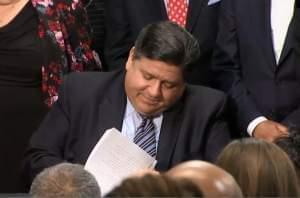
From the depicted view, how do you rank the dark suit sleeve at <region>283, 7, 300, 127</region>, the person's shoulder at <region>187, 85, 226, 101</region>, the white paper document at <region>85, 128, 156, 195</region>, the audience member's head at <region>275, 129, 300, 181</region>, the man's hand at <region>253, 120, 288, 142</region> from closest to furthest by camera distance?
the audience member's head at <region>275, 129, 300, 181</region> → the white paper document at <region>85, 128, 156, 195</region> → the person's shoulder at <region>187, 85, 226, 101</region> → the man's hand at <region>253, 120, 288, 142</region> → the dark suit sleeve at <region>283, 7, 300, 127</region>

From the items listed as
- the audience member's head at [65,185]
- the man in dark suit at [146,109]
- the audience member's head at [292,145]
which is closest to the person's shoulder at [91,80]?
the man in dark suit at [146,109]

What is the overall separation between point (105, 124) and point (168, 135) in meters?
0.25

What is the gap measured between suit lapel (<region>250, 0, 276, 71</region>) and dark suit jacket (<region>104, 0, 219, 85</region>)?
0.82 ft

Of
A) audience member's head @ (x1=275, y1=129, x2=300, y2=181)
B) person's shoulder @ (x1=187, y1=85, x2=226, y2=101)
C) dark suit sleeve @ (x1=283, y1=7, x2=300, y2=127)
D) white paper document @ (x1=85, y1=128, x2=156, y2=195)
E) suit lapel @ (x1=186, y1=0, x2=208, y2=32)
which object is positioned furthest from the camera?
suit lapel @ (x1=186, y1=0, x2=208, y2=32)

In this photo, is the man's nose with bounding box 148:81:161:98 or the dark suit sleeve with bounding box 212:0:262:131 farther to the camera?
the dark suit sleeve with bounding box 212:0:262:131

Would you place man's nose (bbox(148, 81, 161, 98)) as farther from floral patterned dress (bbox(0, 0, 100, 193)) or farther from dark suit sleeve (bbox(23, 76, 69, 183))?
floral patterned dress (bbox(0, 0, 100, 193))

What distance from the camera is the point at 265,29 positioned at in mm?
3844

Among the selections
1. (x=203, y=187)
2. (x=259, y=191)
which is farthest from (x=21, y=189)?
(x=203, y=187)

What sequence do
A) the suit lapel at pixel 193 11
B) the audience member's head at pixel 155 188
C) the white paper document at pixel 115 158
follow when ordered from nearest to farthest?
the audience member's head at pixel 155 188 < the white paper document at pixel 115 158 < the suit lapel at pixel 193 11

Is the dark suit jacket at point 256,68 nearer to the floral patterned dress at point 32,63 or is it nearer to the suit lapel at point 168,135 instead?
the suit lapel at point 168,135

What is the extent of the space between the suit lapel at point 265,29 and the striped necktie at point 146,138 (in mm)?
Answer: 772

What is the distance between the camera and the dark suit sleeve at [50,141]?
3312 mm

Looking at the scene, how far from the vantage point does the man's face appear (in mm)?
3264

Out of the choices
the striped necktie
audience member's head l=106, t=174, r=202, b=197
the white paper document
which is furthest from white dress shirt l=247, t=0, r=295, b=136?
audience member's head l=106, t=174, r=202, b=197
